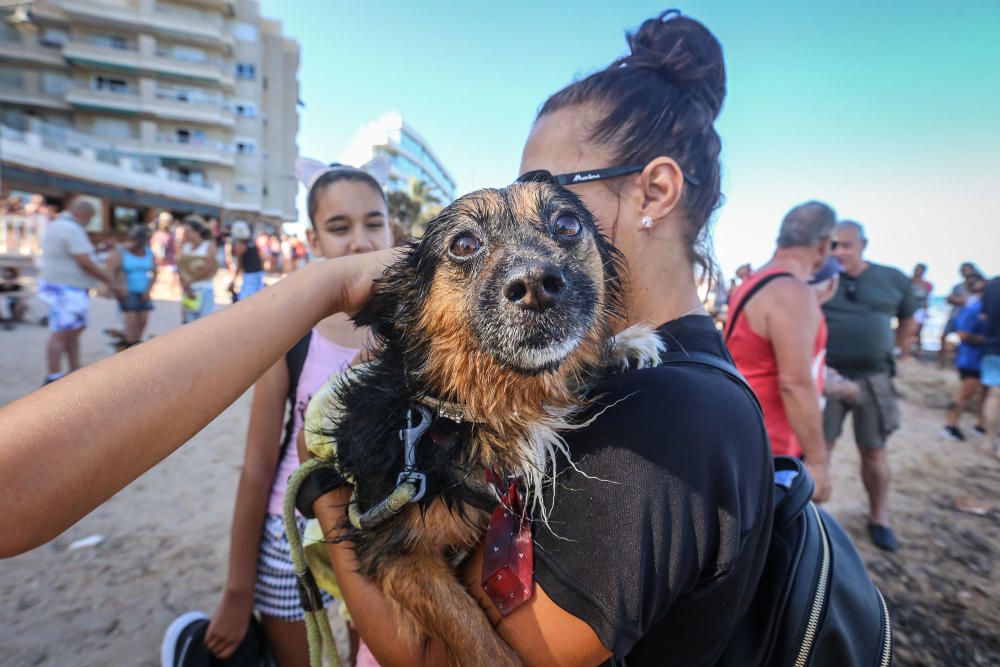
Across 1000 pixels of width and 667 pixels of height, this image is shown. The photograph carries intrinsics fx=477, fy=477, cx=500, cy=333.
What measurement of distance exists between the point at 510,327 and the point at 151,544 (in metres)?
4.24

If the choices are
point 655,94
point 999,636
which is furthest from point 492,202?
point 999,636

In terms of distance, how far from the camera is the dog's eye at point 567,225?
1610 mm

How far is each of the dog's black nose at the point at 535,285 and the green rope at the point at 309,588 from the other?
2.72ft

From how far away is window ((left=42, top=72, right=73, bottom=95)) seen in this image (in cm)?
4309

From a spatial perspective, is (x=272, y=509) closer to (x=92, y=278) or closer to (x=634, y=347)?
(x=634, y=347)

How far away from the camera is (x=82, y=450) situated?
0.75 m

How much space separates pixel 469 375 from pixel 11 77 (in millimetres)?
64052

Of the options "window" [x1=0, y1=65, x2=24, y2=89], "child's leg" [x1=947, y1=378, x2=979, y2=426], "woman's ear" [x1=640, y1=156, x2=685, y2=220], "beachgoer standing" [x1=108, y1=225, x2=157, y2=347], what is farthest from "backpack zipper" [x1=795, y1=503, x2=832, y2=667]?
"window" [x1=0, y1=65, x2=24, y2=89]

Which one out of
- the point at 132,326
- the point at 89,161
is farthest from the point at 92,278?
the point at 89,161

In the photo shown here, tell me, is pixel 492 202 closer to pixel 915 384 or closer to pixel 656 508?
pixel 656 508

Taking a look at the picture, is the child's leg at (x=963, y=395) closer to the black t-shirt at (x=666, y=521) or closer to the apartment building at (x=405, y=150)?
the black t-shirt at (x=666, y=521)

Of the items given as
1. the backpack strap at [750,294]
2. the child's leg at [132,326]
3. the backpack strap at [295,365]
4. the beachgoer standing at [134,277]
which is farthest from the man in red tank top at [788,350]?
the child's leg at [132,326]

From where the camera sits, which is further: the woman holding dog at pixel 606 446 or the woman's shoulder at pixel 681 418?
the woman's shoulder at pixel 681 418

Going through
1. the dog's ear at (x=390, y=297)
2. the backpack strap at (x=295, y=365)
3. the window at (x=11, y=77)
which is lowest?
the backpack strap at (x=295, y=365)
